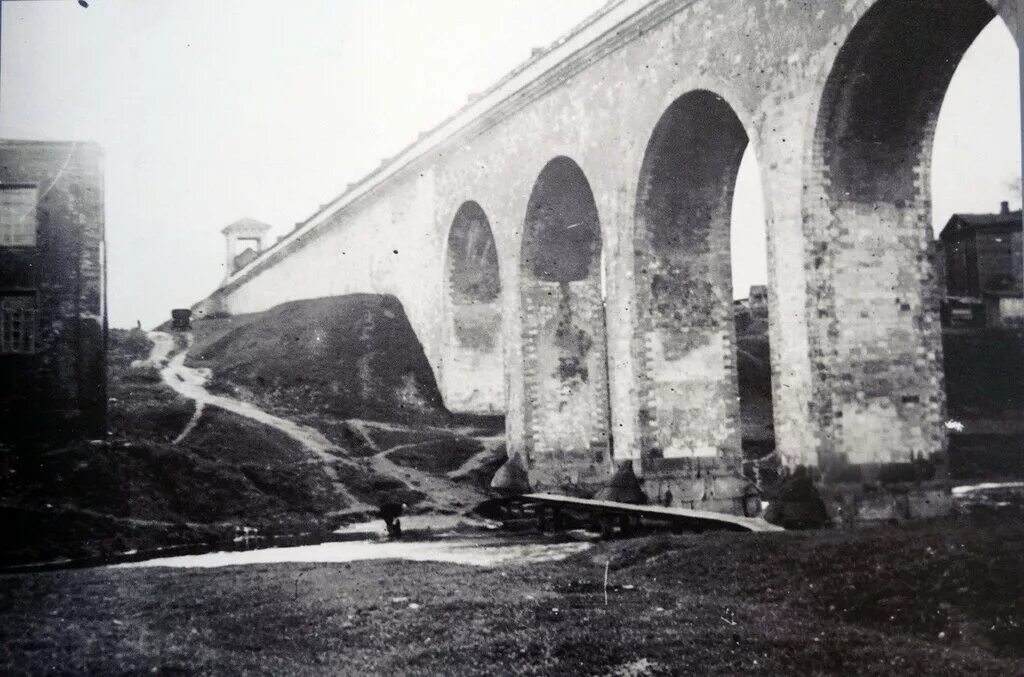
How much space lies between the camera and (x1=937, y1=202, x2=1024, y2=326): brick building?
16.1 m

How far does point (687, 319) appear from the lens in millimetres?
14141

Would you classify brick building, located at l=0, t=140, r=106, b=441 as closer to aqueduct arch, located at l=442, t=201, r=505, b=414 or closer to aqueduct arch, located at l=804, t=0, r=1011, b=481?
aqueduct arch, located at l=804, t=0, r=1011, b=481

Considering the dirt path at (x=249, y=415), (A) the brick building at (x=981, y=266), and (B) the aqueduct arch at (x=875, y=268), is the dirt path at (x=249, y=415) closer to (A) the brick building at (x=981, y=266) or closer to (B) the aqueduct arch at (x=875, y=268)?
(B) the aqueduct arch at (x=875, y=268)

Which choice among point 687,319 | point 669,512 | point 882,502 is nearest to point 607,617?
point 882,502

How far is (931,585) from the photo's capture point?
21.3 ft

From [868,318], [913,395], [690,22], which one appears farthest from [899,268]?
[690,22]

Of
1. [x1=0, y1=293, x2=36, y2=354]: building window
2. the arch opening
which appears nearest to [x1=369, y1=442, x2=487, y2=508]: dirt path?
the arch opening

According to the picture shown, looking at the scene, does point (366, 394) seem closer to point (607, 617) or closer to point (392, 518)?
point (392, 518)

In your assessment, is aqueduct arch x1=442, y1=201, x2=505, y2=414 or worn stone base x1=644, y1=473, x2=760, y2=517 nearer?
worn stone base x1=644, y1=473, x2=760, y2=517

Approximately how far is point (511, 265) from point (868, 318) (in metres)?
8.70

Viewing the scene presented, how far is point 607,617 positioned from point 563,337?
1115 cm

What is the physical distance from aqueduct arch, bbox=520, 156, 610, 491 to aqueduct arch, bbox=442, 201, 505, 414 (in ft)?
15.6

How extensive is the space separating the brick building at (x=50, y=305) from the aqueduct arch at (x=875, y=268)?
9.16m

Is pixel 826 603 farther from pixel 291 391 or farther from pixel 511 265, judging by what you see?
pixel 291 391
